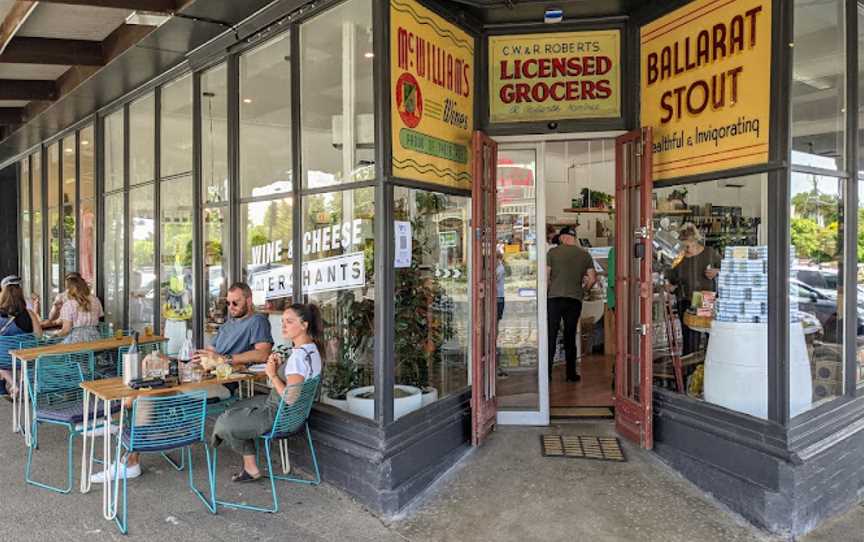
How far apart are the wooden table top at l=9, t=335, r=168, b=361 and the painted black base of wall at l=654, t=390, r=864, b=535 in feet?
13.5

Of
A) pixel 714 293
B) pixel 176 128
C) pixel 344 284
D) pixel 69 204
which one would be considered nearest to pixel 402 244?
pixel 344 284

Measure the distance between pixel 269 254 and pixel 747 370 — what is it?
11.4 ft

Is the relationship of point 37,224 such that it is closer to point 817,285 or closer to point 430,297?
point 430,297

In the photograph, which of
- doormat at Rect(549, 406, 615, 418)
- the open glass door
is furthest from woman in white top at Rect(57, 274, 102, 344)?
the open glass door

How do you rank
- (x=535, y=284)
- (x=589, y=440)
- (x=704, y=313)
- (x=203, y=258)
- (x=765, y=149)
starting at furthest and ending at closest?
(x=203, y=258)
(x=535, y=284)
(x=589, y=440)
(x=704, y=313)
(x=765, y=149)

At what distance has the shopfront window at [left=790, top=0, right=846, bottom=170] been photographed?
373cm

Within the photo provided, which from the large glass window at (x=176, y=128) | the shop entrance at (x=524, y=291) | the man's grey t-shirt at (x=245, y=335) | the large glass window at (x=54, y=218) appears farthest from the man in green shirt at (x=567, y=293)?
the large glass window at (x=54, y=218)

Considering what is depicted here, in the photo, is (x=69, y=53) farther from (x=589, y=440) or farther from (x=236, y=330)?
(x=589, y=440)

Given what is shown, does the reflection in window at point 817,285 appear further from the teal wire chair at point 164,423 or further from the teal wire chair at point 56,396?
the teal wire chair at point 56,396

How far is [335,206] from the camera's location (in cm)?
449

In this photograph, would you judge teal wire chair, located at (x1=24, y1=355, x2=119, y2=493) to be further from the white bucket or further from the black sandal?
the white bucket

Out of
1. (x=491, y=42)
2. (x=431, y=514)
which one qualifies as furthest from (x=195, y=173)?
(x=431, y=514)

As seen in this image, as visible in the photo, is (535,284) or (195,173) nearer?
(535,284)

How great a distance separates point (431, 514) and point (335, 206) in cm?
206
